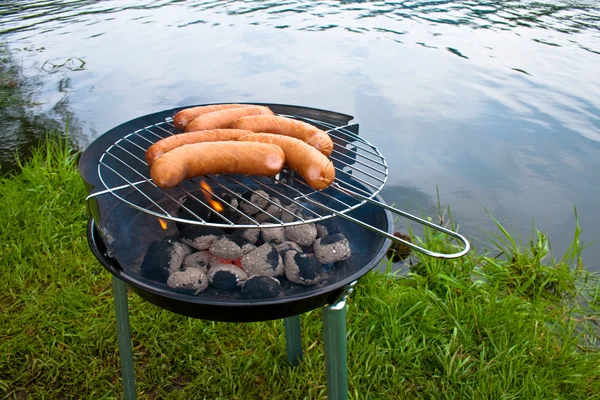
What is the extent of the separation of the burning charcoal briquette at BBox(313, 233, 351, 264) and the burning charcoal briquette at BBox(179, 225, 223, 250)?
0.43 meters

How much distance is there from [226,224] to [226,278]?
0.75ft

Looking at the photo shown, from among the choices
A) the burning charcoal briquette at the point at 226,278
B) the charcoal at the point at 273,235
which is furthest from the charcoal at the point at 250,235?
the burning charcoal briquette at the point at 226,278

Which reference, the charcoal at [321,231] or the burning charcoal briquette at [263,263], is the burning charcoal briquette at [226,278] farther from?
the charcoal at [321,231]

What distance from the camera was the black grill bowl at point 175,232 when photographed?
1.63 metres

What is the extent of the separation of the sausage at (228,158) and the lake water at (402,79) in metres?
2.82

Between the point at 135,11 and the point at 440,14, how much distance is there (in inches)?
277

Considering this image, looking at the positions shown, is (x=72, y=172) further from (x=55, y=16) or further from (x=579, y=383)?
(x=55, y=16)

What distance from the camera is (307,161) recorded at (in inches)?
73.7

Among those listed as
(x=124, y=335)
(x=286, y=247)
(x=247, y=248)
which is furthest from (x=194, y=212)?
(x=124, y=335)

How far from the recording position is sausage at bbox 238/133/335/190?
6.04 feet

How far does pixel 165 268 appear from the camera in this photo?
1.85 metres

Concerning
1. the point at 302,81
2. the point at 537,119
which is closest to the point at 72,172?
the point at 302,81

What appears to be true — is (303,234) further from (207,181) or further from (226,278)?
(207,181)

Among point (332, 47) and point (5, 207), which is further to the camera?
point (332, 47)
